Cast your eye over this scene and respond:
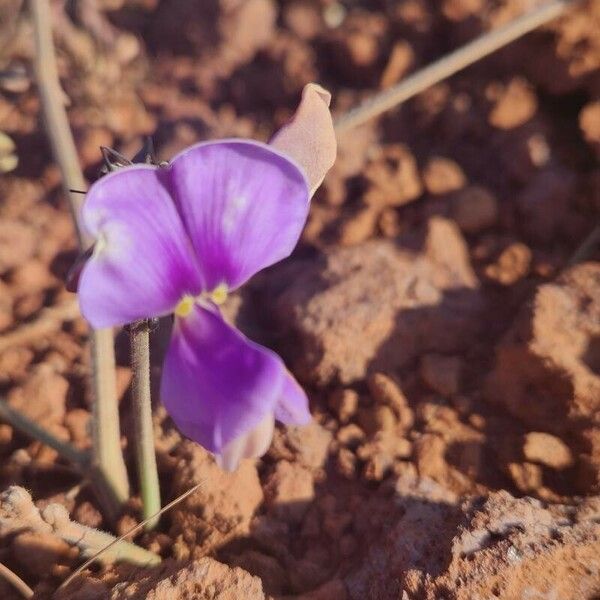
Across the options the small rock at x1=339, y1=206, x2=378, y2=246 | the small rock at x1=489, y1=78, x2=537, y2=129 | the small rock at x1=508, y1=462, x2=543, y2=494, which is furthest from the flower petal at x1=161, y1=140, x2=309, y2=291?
the small rock at x1=489, y1=78, x2=537, y2=129

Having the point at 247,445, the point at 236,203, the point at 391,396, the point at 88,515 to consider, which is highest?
the point at 236,203

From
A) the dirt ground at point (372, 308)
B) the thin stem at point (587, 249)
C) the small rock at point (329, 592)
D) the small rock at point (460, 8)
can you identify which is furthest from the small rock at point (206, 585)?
the small rock at point (460, 8)

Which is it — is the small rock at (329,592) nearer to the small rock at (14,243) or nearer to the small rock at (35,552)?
the small rock at (35,552)

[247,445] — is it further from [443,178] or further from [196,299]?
[443,178]

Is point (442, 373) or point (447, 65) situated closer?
point (442, 373)

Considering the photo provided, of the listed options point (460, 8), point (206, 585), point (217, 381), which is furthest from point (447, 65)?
point (206, 585)

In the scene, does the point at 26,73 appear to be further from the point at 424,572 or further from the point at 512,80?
the point at 424,572
